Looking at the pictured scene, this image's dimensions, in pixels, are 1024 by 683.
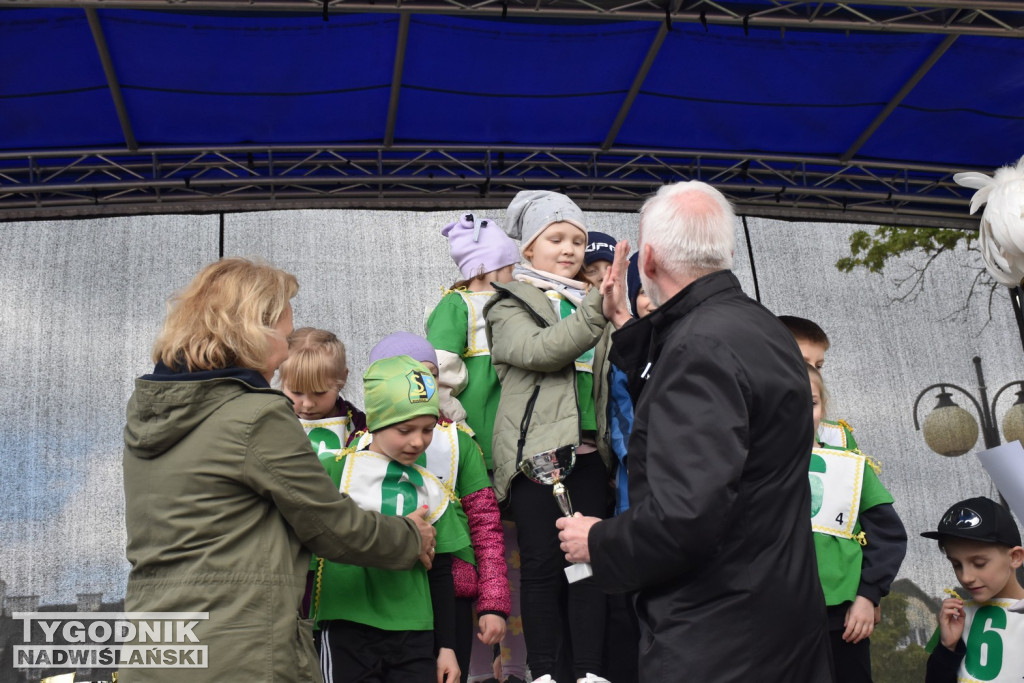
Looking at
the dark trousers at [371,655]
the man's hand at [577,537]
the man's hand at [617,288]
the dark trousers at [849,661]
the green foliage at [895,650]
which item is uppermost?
the man's hand at [617,288]

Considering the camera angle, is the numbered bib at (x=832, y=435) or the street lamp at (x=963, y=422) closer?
the numbered bib at (x=832, y=435)

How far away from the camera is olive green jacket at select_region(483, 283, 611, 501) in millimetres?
3170

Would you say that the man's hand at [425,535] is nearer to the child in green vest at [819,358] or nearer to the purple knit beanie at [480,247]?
the purple knit beanie at [480,247]

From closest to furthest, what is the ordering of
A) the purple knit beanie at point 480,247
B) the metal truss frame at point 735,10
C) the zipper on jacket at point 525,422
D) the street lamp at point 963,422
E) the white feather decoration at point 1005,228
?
1. the white feather decoration at point 1005,228
2. the zipper on jacket at point 525,422
3. the purple knit beanie at point 480,247
4. the metal truss frame at point 735,10
5. the street lamp at point 963,422

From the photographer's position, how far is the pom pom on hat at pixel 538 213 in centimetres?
370

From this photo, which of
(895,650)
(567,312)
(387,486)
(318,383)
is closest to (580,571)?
(387,486)

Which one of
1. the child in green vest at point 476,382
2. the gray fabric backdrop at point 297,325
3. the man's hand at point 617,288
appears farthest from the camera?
the gray fabric backdrop at point 297,325

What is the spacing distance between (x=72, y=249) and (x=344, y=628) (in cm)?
422

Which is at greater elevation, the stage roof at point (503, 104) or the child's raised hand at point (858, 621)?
the stage roof at point (503, 104)

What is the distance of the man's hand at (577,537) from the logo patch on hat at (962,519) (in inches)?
81.1

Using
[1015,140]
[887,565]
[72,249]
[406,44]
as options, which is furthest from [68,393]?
[1015,140]

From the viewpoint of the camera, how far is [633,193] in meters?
6.31

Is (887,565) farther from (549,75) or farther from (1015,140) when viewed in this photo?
(1015,140)

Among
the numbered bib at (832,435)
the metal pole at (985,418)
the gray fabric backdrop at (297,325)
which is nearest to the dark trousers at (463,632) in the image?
the numbered bib at (832,435)
